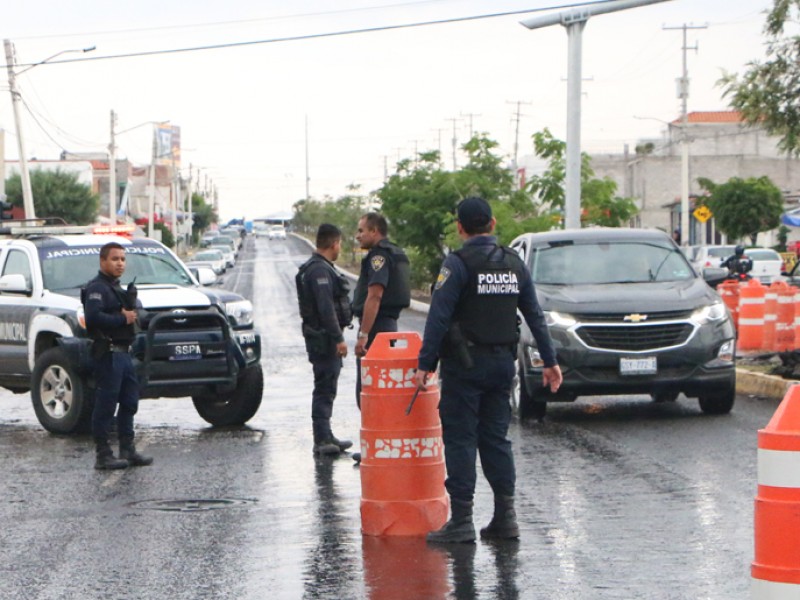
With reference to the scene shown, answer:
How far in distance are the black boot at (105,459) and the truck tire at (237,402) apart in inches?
116

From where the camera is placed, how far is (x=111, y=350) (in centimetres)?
1201

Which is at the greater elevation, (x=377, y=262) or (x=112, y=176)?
(x=112, y=176)

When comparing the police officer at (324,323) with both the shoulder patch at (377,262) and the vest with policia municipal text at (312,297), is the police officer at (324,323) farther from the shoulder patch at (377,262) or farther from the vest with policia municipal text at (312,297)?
the shoulder patch at (377,262)

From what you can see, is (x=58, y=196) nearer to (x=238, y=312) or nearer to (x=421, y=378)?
(x=238, y=312)

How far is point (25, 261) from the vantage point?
1569cm

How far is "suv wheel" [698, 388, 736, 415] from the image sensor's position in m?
14.5

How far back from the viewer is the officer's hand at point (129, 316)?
11.9m

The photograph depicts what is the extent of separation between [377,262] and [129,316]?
2.00 metres

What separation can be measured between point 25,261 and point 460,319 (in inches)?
331

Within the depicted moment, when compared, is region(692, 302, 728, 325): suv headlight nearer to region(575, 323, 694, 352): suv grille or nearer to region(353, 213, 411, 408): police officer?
region(575, 323, 694, 352): suv grille

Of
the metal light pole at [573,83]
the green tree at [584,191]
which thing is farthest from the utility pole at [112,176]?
the metal light pole at [573,83]

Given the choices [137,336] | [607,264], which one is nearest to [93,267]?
[137,336]

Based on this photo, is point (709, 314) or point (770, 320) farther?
point (770, 320)

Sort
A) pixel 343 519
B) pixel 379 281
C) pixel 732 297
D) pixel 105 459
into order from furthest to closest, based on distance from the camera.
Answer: pixel 732 297
pixel 105 459
pixel 379 281
pixel 343 519
